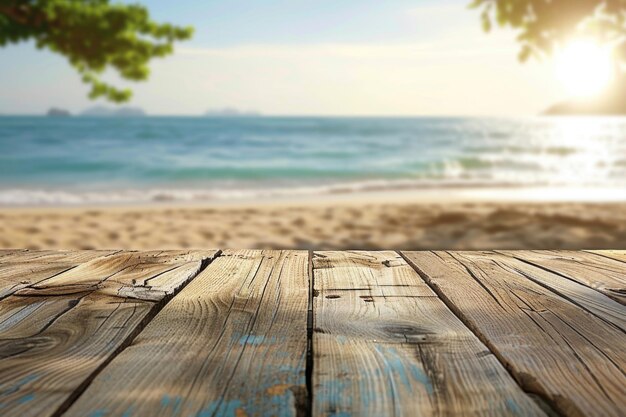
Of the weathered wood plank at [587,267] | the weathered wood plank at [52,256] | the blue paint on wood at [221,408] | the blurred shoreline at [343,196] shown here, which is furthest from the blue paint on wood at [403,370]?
the blurred shoreline at [343,196]

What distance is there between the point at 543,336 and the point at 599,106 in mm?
94571

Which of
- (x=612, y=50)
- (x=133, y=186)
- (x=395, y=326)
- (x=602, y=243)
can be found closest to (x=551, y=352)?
(x=395, y=326)

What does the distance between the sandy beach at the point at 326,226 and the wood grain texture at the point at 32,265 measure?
13.7 ft

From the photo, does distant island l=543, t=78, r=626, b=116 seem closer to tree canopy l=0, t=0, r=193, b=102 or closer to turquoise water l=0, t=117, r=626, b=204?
turquoise water l=0, t=117, r=626, b=204

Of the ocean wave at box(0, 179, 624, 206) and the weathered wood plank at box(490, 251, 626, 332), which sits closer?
the weathered wood plank at box(490, 251, 626, 332)

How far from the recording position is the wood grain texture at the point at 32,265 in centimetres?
152

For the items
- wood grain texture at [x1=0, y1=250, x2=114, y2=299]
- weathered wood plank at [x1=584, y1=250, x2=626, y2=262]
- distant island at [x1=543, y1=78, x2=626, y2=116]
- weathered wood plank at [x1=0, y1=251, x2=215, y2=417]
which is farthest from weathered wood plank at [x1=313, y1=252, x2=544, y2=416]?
distant island at [x1=543, y1=78, x2=626, y2=116]

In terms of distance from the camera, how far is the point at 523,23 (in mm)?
5191

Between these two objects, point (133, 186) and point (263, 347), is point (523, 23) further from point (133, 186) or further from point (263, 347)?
point (133, 186)

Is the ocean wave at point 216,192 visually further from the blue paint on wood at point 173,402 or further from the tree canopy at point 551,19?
the blue paint on wood at point 173,402

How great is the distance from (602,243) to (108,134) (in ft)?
96.9

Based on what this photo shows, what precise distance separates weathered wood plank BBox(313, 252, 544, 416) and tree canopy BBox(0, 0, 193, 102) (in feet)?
21.1

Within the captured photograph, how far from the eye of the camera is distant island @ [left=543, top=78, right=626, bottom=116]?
82.5m

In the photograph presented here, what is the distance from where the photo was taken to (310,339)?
107cm
